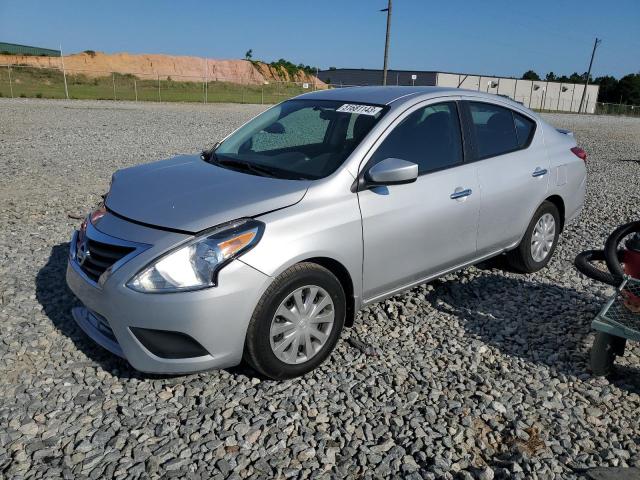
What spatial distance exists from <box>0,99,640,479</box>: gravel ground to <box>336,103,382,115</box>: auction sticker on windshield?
156cm

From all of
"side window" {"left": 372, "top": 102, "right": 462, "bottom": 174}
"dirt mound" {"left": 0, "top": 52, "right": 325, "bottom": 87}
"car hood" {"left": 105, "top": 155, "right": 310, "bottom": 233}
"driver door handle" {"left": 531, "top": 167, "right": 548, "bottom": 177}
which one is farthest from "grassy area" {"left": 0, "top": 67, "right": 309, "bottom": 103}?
"car hood" {"left": 105, "top": 155, "right": 310, "bottom": 233}

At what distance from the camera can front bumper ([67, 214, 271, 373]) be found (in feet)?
9.21

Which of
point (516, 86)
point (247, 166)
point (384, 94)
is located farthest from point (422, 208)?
point (516, 86)

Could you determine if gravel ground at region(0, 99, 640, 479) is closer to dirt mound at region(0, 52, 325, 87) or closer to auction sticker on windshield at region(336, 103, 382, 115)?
auction sticker on windshield at region(336, 103, 382, 115)

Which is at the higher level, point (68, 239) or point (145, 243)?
point (145, 243)

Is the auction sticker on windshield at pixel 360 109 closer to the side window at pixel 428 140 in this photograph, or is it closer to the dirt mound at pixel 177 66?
the side window at pixel 428 140

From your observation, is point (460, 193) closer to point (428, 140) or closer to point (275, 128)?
point (428, 140)

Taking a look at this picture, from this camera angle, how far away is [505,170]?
4.46m

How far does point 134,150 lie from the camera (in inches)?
465

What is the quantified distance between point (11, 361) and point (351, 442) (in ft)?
7.29

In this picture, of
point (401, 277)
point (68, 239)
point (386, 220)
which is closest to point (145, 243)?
point (386, 220)

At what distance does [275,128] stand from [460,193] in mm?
1618

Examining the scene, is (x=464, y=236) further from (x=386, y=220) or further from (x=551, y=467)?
(x=551, y=467)

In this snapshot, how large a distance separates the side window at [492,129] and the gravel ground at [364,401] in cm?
127
